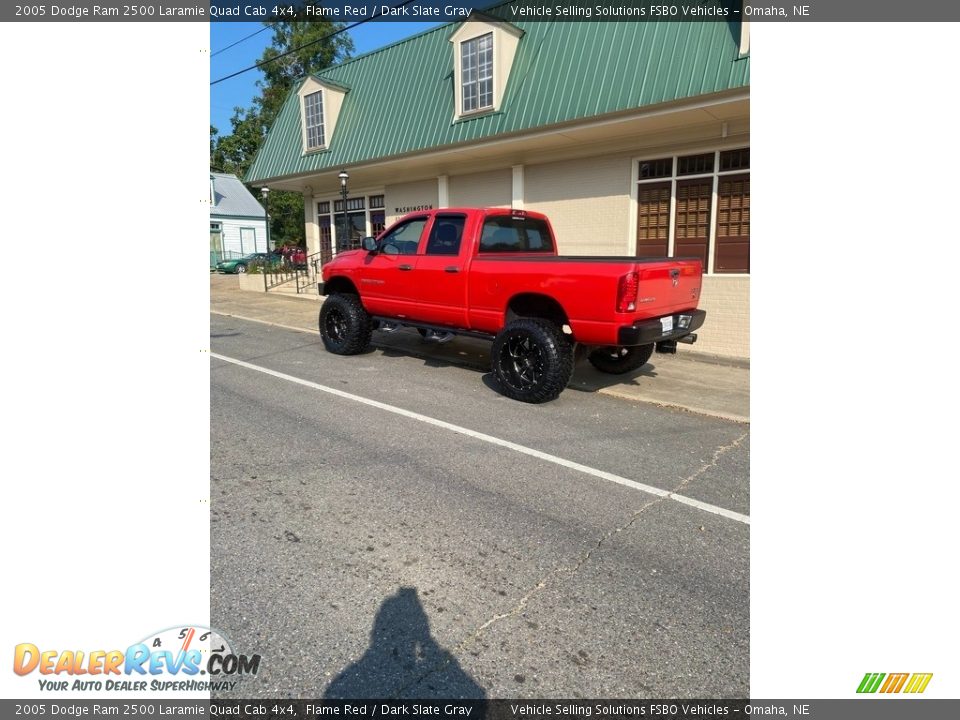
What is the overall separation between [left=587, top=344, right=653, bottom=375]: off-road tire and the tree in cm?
3079

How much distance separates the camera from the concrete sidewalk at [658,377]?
6.54m

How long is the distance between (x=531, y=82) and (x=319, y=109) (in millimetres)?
7522

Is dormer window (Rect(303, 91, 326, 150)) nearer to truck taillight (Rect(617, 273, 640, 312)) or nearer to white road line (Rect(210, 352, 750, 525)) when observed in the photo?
white road line (Rect(210, 352, 750, 525))

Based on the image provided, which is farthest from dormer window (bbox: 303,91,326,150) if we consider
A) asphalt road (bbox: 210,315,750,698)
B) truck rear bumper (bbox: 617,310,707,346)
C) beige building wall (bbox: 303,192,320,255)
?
truck rear bumper (bbox: 617,310,707,346)

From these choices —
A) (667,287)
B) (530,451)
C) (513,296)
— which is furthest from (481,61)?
(530,451)

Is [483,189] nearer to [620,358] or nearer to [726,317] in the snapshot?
[726,317]

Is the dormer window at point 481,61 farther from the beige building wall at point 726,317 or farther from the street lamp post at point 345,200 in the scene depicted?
the beige building wall at point 726,317

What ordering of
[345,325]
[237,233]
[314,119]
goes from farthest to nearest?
[237,233] → [314,119] → [345,325]

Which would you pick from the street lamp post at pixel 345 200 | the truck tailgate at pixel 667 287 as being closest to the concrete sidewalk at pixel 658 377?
the truck tailgate at pixel 667 287

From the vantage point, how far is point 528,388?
6.24 metres

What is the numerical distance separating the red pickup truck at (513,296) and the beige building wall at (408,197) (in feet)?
20.9

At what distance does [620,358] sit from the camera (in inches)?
291

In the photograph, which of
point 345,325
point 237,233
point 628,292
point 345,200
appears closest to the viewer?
point 628,292

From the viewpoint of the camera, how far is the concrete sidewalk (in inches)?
257
